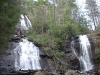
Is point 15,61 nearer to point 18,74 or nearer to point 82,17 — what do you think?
point 18,74

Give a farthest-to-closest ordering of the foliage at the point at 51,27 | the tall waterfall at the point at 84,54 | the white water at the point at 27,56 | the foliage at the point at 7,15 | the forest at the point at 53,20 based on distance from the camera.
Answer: the foliage at the point at 51,27
the forest at the point at 53,20
the tall waterfall at the point at 84,54
the white water at the point at 27,56
the foliage at the point at 7,15

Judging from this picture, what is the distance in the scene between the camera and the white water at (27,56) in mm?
19612

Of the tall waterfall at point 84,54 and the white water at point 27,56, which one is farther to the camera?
the tall waterfall at point 84,54

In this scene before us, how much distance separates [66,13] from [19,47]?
13.6 meters

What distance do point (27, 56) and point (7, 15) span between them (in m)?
10.4

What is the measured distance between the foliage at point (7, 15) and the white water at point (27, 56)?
8388mm

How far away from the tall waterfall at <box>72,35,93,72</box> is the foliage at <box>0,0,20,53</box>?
13009 millimetres

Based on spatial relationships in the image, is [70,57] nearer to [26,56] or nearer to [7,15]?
[26,56]

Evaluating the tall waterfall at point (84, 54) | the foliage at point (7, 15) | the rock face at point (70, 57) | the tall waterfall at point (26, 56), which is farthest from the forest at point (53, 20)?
the tall waterfall at point (84, 54)

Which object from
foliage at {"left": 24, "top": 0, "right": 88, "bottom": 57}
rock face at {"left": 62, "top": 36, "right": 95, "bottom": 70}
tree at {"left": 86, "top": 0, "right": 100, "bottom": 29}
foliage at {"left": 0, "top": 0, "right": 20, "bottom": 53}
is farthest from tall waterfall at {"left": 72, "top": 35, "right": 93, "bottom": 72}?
tree at {"left": 86, "top": 0, "right": 100, "bottom": 29}

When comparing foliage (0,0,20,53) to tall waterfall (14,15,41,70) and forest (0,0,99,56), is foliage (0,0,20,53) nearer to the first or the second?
forest (0,0,99,56)

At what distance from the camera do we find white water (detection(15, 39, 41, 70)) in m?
19.6

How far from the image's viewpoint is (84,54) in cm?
2352

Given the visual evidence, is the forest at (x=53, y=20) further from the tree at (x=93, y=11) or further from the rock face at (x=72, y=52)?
the rock face at (x=72, y=52)
